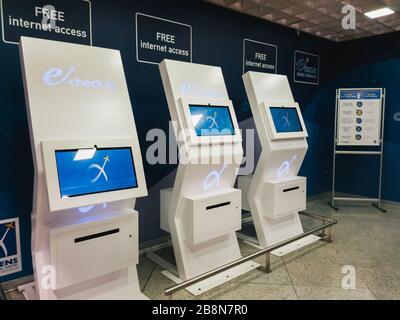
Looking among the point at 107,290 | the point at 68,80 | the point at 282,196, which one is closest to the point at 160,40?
the point at 68,80

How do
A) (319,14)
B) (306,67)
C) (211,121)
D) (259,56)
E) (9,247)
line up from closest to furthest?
(9,247) → (211,121) → (319,14) → (259,56) → (306,67)

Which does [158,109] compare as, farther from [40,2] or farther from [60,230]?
[60,230]

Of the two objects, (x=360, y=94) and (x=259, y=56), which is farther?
(x=360, y=94)

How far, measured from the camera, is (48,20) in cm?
262

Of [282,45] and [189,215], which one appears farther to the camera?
[282,45]

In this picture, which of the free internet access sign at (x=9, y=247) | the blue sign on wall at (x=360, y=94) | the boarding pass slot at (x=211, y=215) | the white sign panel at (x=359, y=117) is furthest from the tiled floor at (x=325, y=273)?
the blue sign on wall at (x=360, y=94)

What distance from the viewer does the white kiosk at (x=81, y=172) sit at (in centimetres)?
187

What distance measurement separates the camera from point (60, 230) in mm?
1854

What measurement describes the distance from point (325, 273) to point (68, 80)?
2.64 metres

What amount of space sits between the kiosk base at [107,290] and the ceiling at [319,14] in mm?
3098

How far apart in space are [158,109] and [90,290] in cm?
191

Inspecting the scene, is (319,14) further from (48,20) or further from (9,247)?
(9,247)

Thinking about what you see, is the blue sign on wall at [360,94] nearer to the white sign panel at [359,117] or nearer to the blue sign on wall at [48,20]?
the white sign panel at [359,117]
